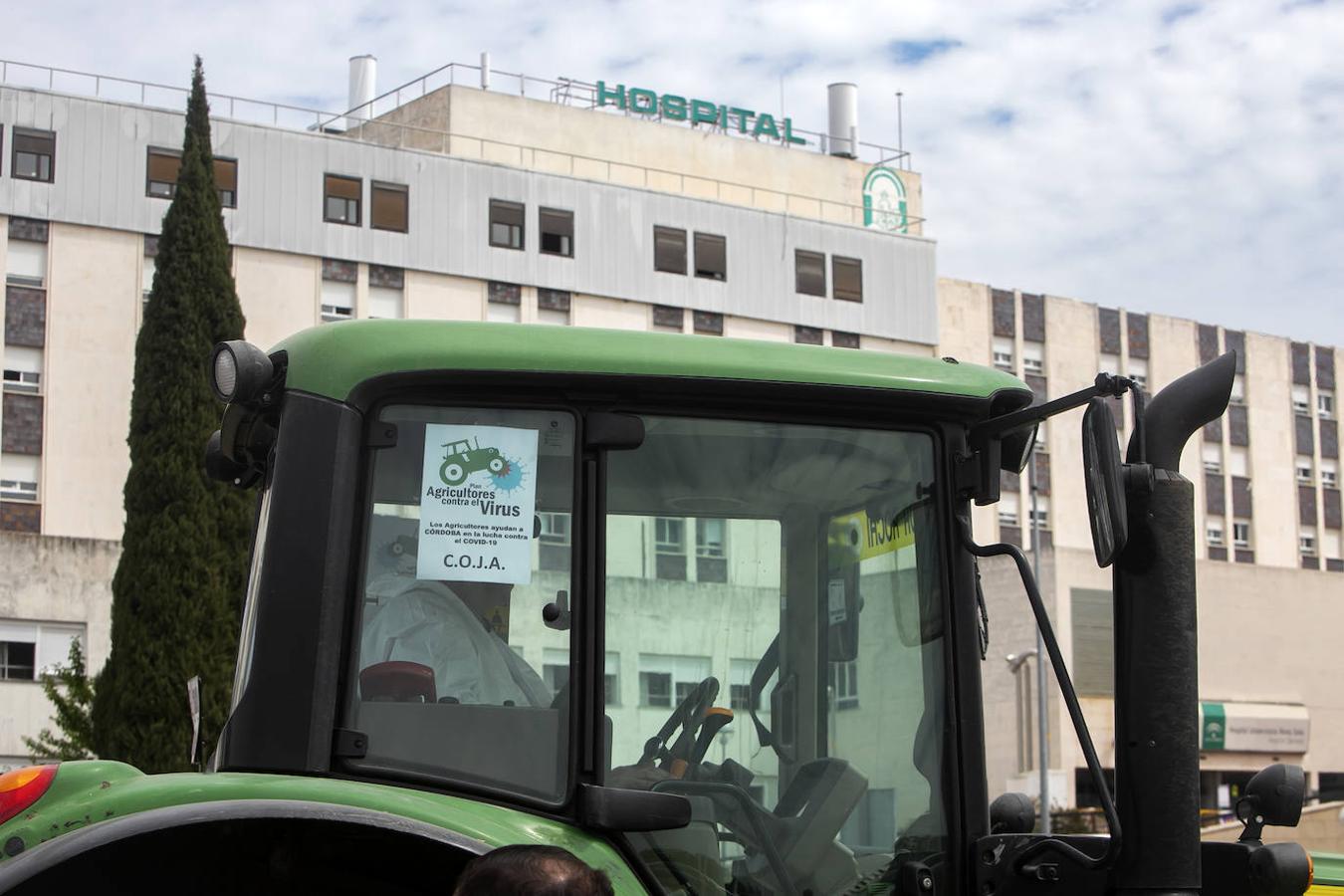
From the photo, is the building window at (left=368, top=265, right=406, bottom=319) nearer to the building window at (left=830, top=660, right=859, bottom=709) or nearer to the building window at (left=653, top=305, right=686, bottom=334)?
the building window at (left=653, top=305, right=686, bottom=334)

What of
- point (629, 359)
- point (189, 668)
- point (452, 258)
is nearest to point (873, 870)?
point (629, 359)

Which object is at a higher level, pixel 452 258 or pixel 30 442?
pixel 452 258

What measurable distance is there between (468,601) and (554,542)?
0.69ft

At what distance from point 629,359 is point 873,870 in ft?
3.85

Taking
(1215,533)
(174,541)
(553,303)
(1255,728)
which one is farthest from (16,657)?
(1215,533)

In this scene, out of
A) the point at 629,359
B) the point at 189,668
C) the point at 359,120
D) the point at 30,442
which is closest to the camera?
the point at 629,359

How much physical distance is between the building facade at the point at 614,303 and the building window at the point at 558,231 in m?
0.08

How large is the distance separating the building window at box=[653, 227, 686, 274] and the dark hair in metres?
46.3

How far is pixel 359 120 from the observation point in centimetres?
5062

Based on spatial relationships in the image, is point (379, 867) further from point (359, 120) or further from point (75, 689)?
point (359, 120)

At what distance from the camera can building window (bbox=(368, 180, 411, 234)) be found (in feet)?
148

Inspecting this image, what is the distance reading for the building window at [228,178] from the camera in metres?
43.0

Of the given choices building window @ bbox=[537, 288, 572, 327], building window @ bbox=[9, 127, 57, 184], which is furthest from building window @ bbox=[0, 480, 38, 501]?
building window @ bbox=[537, 288, 572, 327]

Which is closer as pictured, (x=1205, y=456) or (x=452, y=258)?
(x=452, y=258)
